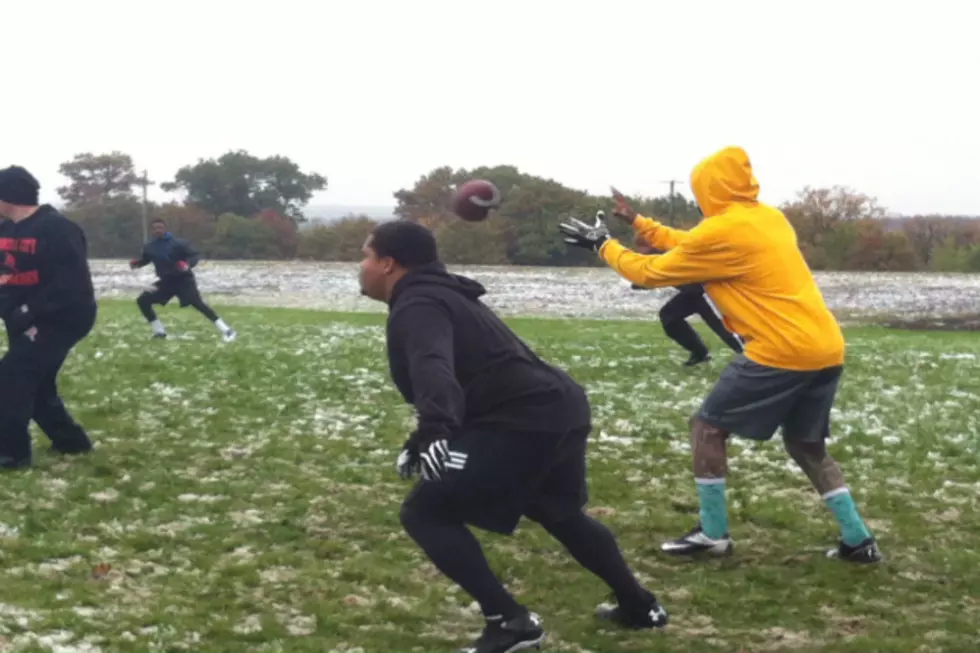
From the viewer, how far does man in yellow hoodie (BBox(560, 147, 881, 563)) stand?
5.43 meters

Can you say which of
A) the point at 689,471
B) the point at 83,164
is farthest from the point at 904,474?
the point at 83,164

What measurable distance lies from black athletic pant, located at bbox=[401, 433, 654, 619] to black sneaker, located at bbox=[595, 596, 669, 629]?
49 centimetres

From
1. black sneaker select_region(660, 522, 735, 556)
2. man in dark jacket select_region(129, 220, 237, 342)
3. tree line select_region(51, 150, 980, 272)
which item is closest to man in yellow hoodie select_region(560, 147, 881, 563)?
black sneaker select_region(660, 522, 735, 556)

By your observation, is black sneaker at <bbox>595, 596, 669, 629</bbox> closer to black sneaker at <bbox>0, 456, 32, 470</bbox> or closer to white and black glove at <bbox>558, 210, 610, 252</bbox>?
white and black glove at <bbox>558, 210, 610, 252</bbox>

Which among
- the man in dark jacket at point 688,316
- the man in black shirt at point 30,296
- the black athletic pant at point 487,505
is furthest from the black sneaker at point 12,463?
the man in dark jacket at point 688,316

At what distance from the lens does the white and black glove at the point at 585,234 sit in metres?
5.78

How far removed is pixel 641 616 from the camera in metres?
4.80

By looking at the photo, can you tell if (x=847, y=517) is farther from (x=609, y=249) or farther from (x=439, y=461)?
(x=439, y=461)

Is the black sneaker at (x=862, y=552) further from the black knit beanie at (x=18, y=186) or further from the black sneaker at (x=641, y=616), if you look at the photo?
the black knit beanie at (x=18, y=186)

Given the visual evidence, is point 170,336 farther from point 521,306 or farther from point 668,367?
point 521,306

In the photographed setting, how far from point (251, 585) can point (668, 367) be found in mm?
9064

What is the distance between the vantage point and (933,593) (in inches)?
209

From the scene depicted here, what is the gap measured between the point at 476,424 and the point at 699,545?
80.6 inches

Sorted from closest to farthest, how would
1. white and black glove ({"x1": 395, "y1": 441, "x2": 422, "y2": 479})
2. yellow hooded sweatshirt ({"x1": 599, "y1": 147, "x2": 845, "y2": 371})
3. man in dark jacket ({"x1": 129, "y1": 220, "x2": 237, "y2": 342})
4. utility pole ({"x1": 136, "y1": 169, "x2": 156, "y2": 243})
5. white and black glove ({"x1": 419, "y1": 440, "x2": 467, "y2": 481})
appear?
white and black glove ({"x1": 419, "y1": 440, "x2": 467, "y2": 481})
white and black glove ({"x1": 395, "y1": 441, "x2": 422, "y2": 479})
yellow hooded sweatshirt ({"x1": 599, "y1": 147, "x2": 845, "y2": 371})
man in dark jacket ({"x1": 129, "y1": 220, "x2": 237, "y2": 342})
utility pole ({"x1": 136, "y1": 169, "x2": 156, "y2": 243})
